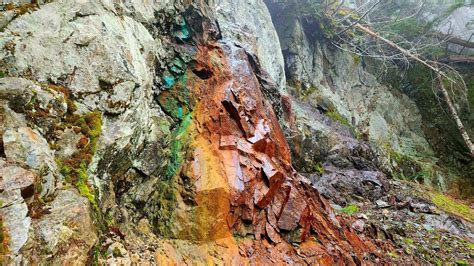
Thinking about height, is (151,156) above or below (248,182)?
below

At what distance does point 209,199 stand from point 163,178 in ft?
2.51

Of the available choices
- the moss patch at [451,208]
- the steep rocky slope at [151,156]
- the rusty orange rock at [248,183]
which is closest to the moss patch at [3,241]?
the steep rocky slope at [151,156]

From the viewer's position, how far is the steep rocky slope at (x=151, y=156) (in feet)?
8.21

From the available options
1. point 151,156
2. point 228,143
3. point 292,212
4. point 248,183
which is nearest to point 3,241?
point 151,156

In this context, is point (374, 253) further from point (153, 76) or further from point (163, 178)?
point (153, 76)

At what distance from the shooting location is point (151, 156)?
428cm

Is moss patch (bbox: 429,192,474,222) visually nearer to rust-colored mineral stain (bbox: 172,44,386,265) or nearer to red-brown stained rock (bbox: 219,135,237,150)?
rust-colored mineral stain (bbox: 172,44,386,265)

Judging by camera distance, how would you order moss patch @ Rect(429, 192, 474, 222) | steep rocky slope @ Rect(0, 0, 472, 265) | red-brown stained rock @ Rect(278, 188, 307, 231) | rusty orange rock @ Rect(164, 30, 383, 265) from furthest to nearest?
moss patch @ Rect(429, 192, 474, 222), red-brown stained rock @ Rect(278, 188, 307, 231), rusty orange rock @ Rect(164, 30, 383, 265), steep rocky slope @ Rect(0, 0, 472, 265)

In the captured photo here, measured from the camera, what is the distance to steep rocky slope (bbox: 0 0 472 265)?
250 cm

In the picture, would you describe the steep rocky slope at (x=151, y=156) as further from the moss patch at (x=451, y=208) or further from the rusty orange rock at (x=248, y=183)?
the moss patch at (x=451, y=208)

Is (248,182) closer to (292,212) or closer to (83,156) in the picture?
(292,212)

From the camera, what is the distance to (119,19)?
13.4ft

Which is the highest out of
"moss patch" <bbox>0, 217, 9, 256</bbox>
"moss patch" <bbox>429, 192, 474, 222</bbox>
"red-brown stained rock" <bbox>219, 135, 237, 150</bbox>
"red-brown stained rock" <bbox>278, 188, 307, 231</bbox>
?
"moss patch" <bbox>429, 192, 474, 222</bbox>

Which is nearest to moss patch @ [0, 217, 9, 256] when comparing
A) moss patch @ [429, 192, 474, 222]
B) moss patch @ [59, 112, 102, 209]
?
moss patch @ [59, 112, 102, 209]
